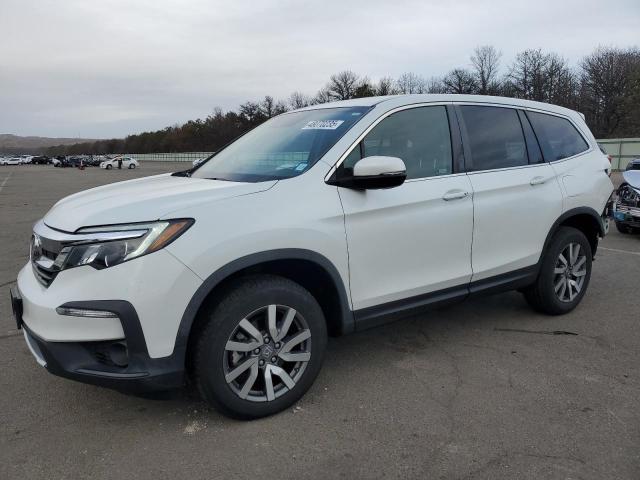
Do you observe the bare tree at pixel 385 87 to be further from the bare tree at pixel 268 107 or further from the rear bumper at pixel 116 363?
the rear bumper at pixel 116 363

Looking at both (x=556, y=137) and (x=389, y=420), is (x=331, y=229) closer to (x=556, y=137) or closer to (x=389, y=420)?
(x=389, y=420)

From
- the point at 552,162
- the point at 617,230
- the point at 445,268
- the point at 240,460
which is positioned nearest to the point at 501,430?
the point at 445,268

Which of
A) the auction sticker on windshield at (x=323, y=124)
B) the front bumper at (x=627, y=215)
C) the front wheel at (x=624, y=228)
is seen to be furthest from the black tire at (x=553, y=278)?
the front wheel at (x=624, y=228)

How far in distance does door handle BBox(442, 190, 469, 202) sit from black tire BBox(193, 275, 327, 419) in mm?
1199

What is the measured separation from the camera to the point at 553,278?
4.57 metres

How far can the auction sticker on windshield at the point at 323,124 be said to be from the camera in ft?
11.6

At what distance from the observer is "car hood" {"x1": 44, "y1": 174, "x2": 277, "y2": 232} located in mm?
2699

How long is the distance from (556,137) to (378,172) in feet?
8.06

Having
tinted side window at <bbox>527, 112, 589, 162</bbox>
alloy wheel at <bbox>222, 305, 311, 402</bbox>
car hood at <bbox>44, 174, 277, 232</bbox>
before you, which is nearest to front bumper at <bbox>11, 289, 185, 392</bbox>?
alloy wheel at <bbox>222, 305, 311, 402</bbox>

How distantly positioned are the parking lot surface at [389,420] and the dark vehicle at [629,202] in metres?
5.00

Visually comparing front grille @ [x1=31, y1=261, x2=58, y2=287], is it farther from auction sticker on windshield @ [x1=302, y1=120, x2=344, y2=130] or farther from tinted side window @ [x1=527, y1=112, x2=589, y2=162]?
tinted side window @ [x1=527, y1=112, x2=589, y2=162]

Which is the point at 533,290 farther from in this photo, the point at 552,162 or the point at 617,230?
the point at 617,230

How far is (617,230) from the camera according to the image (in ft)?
32.2

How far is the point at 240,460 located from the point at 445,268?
6.10 feet
